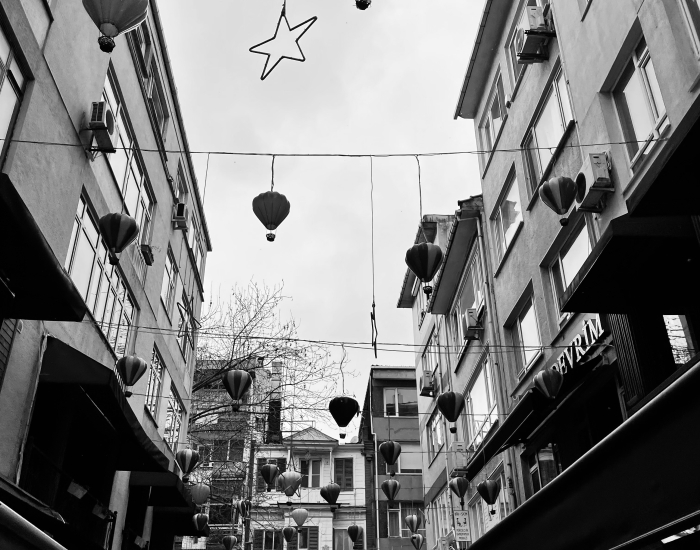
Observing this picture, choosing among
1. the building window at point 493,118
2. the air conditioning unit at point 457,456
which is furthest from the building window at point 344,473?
the building window at point 493,118

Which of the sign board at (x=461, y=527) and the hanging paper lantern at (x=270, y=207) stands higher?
the hanging paper lantern at (x=270, y=207)

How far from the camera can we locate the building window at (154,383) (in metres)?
20.2

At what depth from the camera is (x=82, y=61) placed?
13.2m

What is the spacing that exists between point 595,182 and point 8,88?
9240mm

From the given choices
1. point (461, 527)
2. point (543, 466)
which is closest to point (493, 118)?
point (543, 466)

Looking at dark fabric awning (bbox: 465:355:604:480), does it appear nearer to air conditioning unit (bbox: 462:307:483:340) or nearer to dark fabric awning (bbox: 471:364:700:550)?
air conditioning unit (bbox: 462:307:483:340)

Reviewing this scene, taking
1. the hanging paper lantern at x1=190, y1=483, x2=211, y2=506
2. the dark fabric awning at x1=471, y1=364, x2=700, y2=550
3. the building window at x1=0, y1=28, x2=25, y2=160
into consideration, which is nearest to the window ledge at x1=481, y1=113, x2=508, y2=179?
the building window at x1=0, y1=28, x2=25, y2=160

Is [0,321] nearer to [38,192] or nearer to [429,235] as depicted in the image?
[38,192]

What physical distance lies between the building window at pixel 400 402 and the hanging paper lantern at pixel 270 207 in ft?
96.0

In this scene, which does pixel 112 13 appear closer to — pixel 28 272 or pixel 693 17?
pixel 28 272

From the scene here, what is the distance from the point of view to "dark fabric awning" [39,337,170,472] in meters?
11.8

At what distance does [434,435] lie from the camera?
28.2 meters

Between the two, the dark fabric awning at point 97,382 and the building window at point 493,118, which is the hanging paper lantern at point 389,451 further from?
the building window at point 493,118

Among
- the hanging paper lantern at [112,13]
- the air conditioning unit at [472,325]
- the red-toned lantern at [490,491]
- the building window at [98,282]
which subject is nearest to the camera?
→ the hanging paper lantern at [112,13]
